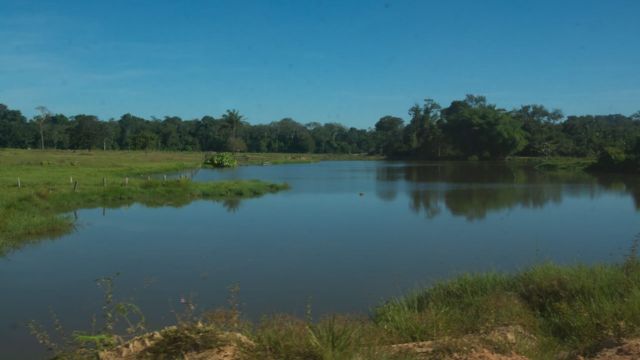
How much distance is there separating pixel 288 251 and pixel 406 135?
4057 inches

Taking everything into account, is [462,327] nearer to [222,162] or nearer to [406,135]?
[222,162]

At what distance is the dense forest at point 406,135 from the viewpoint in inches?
3678

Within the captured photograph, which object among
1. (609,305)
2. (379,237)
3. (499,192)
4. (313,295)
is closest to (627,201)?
(499,192)

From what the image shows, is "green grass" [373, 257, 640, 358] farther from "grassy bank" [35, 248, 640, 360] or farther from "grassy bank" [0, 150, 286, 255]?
"grassy bank" [0, 150, 286, 255]

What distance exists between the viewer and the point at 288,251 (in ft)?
59.0

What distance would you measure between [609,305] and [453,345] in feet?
8.50

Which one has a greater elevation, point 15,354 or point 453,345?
point 453,345

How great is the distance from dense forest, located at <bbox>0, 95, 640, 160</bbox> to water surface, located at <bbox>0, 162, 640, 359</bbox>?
58.3m

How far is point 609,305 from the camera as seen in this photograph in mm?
7410

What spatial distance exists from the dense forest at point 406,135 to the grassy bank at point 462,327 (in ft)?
243

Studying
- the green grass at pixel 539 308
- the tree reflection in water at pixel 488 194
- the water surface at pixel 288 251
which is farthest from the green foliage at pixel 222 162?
the green grass at pixel 539 308

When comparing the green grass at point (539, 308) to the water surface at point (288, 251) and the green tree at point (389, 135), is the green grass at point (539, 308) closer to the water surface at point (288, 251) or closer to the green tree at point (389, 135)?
the water surface at point (288, 251)

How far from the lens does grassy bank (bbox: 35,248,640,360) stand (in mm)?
6121

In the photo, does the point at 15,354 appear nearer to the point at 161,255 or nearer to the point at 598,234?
the point at 161,255
